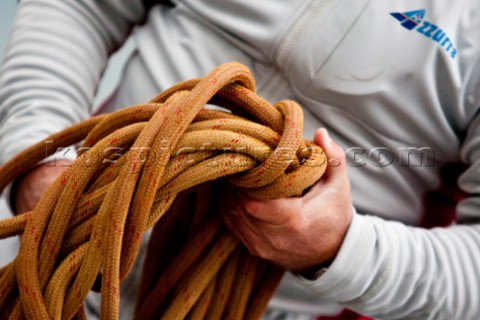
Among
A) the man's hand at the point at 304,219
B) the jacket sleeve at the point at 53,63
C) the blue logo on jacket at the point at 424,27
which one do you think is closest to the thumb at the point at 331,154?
the man's hand at the point at 304,219

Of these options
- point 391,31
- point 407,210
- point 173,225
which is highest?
point 391,31

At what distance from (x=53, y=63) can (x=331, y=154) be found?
0.35 meters

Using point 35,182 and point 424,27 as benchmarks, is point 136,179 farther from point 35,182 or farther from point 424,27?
point 424,27

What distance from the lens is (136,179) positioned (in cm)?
35

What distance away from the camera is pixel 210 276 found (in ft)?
1.50

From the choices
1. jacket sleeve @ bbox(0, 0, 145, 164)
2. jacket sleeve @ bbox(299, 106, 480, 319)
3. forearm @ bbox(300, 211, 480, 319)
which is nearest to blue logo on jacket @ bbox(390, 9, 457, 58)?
jacket sleeve @ bbox(299, 106, 480, 319)

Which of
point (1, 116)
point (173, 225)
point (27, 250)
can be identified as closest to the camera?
point (27, 250)

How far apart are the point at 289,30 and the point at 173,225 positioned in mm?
229

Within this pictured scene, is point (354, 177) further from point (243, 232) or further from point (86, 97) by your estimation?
point (86, 97)

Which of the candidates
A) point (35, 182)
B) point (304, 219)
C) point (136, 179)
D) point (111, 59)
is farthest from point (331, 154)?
point (111, 59)

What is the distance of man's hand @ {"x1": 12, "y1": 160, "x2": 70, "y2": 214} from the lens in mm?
→ 504

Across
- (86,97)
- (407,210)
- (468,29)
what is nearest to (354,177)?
(407,210)

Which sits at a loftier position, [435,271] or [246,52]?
[246,52]

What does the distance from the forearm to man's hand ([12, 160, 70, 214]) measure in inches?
10.4
